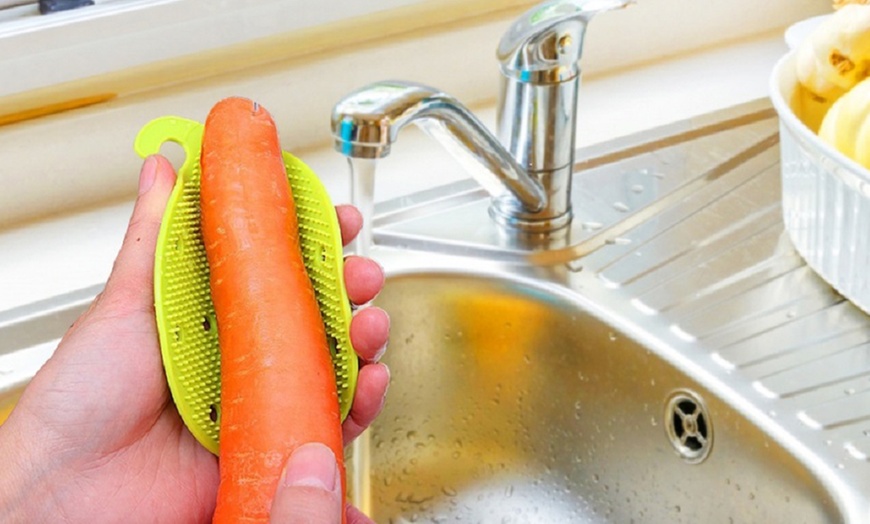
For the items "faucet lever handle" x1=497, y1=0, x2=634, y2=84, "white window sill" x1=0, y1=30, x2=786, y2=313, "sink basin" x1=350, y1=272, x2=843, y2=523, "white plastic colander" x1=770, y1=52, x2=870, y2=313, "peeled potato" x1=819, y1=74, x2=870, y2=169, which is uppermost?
"faucet lever handle" x1=497, y1=0, x2=634, y2=84

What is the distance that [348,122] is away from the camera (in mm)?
687

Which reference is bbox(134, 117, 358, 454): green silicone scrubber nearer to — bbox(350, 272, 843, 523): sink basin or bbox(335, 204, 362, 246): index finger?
bbox(335, 204, 362, 246): index finger

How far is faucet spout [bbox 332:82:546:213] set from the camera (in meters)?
0.69

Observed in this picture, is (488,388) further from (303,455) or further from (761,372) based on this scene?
(303,455)

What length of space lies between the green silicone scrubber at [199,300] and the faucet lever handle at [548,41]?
21 cm

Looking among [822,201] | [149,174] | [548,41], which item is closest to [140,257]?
[149,174]

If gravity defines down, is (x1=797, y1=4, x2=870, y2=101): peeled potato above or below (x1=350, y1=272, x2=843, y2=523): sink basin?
above

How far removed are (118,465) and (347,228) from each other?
0.19 metres

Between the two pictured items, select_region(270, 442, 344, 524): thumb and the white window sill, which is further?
the white window sill

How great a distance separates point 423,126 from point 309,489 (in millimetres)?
367

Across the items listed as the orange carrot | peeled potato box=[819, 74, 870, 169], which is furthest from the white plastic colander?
the orange carrot

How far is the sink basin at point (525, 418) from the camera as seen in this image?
745 mm

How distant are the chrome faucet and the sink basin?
8 centimetres

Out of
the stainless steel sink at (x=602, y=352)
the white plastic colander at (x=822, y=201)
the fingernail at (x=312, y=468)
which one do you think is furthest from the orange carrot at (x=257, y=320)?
the white plastic colander at (x=822, y=201)
